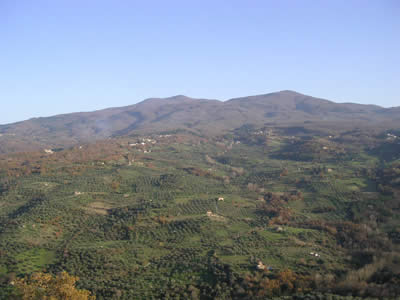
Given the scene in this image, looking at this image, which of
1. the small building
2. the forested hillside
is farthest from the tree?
the small building

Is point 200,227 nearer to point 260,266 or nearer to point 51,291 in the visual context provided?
point 260,266

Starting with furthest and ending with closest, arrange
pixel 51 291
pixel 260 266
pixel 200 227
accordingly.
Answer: pixel 200 227 → pixel 260 266 → pixel 51 291

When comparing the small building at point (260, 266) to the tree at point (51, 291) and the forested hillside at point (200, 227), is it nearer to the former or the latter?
the forested hillside at point (200, 227)

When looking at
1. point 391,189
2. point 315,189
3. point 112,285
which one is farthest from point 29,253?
point 391,189

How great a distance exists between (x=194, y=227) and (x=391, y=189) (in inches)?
1566

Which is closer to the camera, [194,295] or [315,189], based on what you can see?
[194,295]

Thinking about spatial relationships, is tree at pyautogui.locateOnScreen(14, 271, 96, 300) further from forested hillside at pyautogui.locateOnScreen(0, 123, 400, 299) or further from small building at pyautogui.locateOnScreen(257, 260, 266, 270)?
small building at pyautogui.locateOnScreen(257, 260, 266, 270)

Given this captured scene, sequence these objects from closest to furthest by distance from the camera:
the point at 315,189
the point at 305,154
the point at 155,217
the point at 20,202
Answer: the point at 155,217, the point at 20,202, the point at 315,189, the point at 305,154

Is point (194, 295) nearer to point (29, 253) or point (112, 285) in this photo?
point (112, 285)

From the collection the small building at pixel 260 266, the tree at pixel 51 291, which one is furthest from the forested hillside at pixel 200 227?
the tree at pixel 51 291

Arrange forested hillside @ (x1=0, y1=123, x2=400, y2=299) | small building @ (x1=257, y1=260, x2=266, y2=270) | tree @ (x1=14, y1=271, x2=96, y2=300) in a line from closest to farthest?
tree @ (x1=14, y1=271, x2=96, y2=300), forested hillside @ (x1=0, y1=123, x2=400, y2=299), small building @ (x1=257, y1=260, x2=266, y2=270)

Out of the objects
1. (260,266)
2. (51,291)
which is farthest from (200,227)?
(51,291)

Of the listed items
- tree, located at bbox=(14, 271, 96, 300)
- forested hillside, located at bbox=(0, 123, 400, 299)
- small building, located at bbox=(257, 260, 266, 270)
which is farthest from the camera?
small building, located at bbox=(257, 260, 266, 270)

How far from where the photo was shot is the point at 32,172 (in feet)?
221
